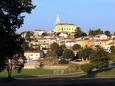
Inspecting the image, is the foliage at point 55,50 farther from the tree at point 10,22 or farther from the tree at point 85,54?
the tree at point 10,22

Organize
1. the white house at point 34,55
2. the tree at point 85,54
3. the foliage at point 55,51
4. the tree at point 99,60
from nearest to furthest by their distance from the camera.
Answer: the tree at point 99,60 → the tree at point 85,54 → the foliage at point 55,51 → the white house at point 34,55

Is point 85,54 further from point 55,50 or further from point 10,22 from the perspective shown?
point 10,22

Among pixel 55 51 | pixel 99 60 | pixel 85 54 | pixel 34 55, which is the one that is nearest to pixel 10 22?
pixel 99 60

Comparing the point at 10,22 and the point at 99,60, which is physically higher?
the point at 10,22

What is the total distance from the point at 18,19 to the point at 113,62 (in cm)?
8729

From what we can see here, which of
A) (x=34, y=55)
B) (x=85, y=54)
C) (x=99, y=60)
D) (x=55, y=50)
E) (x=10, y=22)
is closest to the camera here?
(x=10, y=22)

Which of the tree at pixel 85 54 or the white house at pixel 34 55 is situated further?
the white house at pixel 34 55

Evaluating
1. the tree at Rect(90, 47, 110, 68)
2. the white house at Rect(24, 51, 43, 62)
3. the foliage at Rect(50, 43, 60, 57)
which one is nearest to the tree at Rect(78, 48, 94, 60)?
the foliage at Rect(50, 43, 60, 57)

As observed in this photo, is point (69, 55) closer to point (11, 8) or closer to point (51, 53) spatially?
point (51, 53)

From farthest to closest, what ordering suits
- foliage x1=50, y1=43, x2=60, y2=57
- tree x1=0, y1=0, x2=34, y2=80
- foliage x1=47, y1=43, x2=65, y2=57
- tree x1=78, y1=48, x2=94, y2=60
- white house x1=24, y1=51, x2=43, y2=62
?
white house x1=24, y1=51, x2=43, y2=62
foliage x1=50, y1=43, x2=60, y2=57
foliage x1=47, y1=43, x2=65, y2=57
tree x1=78, y1=48, x2=94, y2=60
tree x1=0, y1=0, x2=34, y2=80

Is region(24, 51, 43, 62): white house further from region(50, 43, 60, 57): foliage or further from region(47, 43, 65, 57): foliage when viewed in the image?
region(50, 43, 60, 57): foliage

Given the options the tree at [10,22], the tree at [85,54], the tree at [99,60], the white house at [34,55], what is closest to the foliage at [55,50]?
the white house at [34,55]

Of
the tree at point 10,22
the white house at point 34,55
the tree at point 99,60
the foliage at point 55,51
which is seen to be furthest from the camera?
the white house at point 34,55

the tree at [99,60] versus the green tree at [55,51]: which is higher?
the green tree at [55,51]
